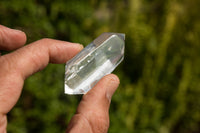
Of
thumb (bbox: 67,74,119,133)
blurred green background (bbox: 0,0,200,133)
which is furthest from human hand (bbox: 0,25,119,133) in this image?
blurred green background (bbox: 0,0,200,133)

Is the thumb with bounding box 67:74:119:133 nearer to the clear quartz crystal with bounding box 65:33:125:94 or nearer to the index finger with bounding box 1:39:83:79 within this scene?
the clear quartz crystal with bounding box 65:33:125:94

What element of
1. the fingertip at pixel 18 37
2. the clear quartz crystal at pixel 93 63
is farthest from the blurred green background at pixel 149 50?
the clear quartz crystal at pixel 93 63

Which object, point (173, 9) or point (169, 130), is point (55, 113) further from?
point (173, 9)

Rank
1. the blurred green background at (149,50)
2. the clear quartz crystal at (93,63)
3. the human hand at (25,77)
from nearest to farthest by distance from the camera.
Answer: the human hand at (25,77)
the clear quartz crystal at (93,63)
the blurred green background at (149,50)

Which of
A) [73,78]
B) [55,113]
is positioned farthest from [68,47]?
[55,113]

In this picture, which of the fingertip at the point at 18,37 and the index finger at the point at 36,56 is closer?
the index finger at the point at 36,56

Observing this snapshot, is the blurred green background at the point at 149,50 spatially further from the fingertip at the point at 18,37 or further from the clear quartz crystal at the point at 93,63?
the clear quartz crystal at the point at 93,63
